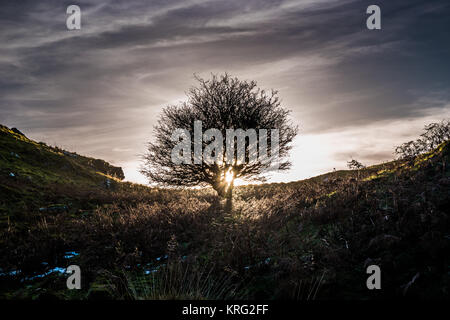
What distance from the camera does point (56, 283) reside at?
5074 millimetres

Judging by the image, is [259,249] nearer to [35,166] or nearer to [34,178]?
[34,178]

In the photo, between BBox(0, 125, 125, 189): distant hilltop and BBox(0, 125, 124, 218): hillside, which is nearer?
BBox(0, 125, 124, 218): hillside

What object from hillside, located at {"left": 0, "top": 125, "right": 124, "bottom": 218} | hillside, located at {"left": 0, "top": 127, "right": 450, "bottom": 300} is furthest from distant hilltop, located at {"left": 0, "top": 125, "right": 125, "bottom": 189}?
hillside, located at {"left": 0, "top": 127, "right": 450, "bottom": 300}

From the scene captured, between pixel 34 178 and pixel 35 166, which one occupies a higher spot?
pixel 35 166

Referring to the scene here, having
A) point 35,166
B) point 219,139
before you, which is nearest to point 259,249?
point 219,139

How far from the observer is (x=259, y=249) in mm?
A: 5105

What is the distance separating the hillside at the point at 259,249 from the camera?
140 inches

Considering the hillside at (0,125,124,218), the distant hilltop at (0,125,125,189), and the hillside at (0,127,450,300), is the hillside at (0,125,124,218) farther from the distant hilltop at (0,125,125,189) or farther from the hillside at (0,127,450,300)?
the hillside at (0,127,450,300)

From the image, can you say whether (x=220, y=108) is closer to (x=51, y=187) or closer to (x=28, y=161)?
(x=51, y=187)

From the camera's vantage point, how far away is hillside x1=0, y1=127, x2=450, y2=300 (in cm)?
355
